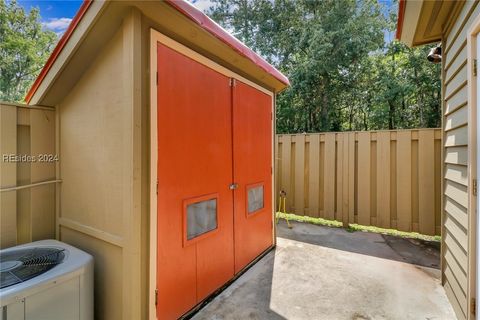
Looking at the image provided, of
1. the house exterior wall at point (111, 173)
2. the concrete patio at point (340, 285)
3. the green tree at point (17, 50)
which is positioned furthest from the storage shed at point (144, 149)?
the green tree at point (17, 50)

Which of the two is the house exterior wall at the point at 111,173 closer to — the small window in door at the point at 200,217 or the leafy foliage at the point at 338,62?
the small window in door at the point at 200,217

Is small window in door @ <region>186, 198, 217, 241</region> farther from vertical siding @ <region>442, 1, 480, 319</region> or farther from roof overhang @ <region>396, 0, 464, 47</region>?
roof overhang @ <region>396, 0, 464, 47</region>

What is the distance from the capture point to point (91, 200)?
6.20 feet

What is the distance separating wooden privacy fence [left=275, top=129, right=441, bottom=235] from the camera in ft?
12.6

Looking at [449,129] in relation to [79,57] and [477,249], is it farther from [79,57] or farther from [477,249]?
[79,57]

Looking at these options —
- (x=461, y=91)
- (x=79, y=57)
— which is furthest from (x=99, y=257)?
(x=461, y=91)

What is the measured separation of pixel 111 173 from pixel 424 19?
3007 mm

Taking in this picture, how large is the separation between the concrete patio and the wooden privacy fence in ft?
1.93

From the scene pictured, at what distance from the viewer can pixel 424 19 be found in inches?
87.4

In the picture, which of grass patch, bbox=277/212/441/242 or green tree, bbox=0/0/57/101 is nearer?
grass patch, bbox=277/212/441/242

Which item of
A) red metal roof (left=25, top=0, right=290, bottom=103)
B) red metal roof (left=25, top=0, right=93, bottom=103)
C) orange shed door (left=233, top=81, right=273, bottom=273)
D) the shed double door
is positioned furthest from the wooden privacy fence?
red metal roof (left=25, top=0, right=93, bottom=103)

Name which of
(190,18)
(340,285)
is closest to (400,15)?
(190,18)

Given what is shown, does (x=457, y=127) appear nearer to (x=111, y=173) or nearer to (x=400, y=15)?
(x=400, y=15)

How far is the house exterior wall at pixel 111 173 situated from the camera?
160 centimetres
